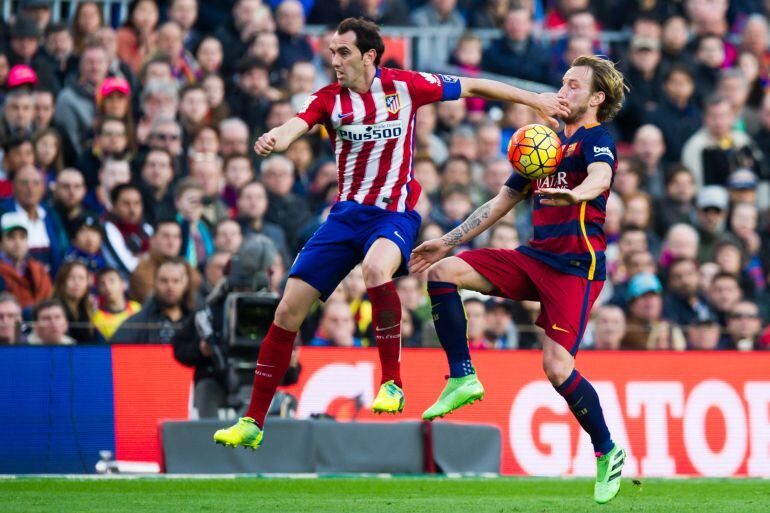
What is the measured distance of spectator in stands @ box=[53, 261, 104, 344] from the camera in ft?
42.8

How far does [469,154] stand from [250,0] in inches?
123

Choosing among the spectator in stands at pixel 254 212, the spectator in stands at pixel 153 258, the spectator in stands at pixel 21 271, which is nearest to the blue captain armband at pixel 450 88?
the spectator in stands at pixel 153 258

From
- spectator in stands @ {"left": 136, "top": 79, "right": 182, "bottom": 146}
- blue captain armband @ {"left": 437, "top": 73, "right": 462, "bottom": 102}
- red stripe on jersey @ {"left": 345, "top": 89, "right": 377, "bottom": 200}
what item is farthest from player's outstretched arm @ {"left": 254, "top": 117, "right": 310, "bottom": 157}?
spectator in stands @ {"left": 136, "top": 79, "right": 182, "bottom": 146}

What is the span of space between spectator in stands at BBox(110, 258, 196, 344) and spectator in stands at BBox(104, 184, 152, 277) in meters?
0.90

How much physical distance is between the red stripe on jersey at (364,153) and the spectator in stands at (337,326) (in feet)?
13.2

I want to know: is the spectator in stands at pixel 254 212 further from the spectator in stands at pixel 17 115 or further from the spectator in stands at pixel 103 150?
the spectator in stands at pixel 17 115

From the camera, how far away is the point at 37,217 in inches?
554

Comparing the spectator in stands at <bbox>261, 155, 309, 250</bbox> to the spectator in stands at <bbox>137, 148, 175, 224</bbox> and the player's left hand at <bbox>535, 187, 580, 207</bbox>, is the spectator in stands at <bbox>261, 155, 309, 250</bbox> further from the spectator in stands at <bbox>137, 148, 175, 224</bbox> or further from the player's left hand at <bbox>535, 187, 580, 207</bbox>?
the player's left hand at <bbox>535, 187, 580, 207</bbox>

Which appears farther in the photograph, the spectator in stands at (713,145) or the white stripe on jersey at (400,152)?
the spectator in stands at (713,145)

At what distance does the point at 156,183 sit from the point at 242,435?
590 centimetres

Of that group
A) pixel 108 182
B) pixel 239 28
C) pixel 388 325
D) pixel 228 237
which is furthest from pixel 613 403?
pixel 239 28

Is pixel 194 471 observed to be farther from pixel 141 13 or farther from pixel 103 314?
pixel 141 13

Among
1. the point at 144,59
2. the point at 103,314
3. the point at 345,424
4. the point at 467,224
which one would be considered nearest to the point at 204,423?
the point at 345,424

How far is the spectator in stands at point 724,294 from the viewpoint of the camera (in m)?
15.1
